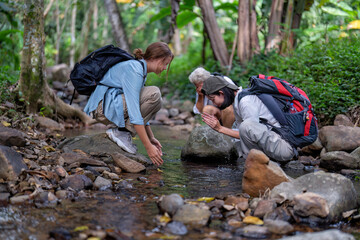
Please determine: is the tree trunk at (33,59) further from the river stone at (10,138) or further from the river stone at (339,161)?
the river stone at (339,161)

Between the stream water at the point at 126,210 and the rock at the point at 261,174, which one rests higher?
the rock at the point at 261,174

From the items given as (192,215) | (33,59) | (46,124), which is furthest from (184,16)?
(192,215)

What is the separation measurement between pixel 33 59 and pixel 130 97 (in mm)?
2783

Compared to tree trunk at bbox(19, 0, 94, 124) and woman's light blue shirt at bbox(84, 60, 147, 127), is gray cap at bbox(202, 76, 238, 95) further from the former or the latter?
tree trunk at bbox(19, 0, 94, 124)

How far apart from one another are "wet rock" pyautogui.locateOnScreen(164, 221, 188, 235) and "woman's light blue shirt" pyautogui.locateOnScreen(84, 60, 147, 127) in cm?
155

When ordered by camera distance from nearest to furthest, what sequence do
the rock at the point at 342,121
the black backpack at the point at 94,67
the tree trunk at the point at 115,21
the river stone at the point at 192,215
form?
the river stone at the point at 192,215, the black backpack at the point at 94,67, the rock at the point at 342,121, the tree trunk at the point at 115,21

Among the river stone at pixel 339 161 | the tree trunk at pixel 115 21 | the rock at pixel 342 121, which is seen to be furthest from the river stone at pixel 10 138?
the tree trunk at pixel 115 21

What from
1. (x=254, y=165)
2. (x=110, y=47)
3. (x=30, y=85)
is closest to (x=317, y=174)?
(x=254, y=165)

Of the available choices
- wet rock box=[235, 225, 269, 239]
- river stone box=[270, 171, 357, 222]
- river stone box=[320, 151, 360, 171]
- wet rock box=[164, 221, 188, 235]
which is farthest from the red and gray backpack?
wet rock box=[164, 221, 188, 235]

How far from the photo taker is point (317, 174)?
3.04 meters

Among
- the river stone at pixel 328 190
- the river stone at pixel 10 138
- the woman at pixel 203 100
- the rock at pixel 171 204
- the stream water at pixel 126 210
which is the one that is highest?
the woman at pixel 203 100

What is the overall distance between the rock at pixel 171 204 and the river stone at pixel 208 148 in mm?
2196

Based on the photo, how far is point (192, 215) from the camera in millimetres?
2617

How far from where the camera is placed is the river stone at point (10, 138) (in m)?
3.81
